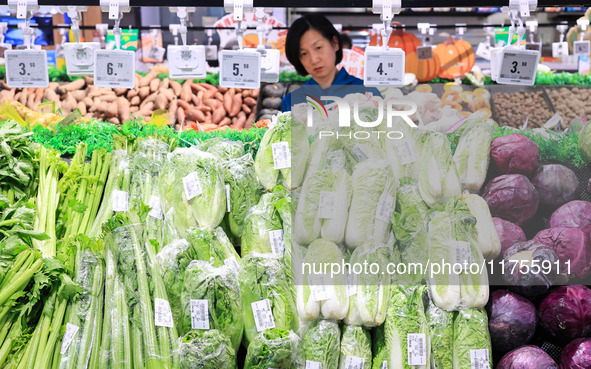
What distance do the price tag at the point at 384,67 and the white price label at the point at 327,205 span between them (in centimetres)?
79

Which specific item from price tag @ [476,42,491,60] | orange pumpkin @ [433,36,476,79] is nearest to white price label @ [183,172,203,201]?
orange pumpkin @ [433,36,476,79]

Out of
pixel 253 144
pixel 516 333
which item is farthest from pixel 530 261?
pixel 253 144

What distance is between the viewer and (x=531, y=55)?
9.19ft

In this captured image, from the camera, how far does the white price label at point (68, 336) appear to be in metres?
2.17

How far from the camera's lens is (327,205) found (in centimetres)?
222

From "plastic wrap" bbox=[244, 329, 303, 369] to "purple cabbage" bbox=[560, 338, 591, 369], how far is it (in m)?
0.95

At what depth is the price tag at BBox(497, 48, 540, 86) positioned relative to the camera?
2.78m

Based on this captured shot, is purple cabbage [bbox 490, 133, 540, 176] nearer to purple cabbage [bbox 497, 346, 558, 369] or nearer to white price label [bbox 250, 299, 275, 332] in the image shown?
purple cabbage [bbox 497, 346, 558, 369]

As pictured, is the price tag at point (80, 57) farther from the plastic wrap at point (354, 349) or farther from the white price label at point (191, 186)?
the plastic wrap at point (354, 349)

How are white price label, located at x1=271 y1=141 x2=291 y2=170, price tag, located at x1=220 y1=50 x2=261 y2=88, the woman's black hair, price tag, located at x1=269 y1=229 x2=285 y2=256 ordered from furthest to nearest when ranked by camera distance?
the woman's black hair → price tag, located at x1=220 y1=50 x2=261 y2=88 → white price label, located at x1=271 y1=141 x2=291 y2=170 → price tag, located at x1=269 y1=229 x2=285 y2=256

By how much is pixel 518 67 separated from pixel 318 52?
1.77 metres

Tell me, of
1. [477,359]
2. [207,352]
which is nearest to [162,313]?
[207,352]

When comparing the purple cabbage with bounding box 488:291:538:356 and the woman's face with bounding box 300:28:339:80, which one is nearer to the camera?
the purple cabbage with bounding box 488:291:538:356

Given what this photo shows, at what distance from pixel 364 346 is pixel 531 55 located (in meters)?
1.65
